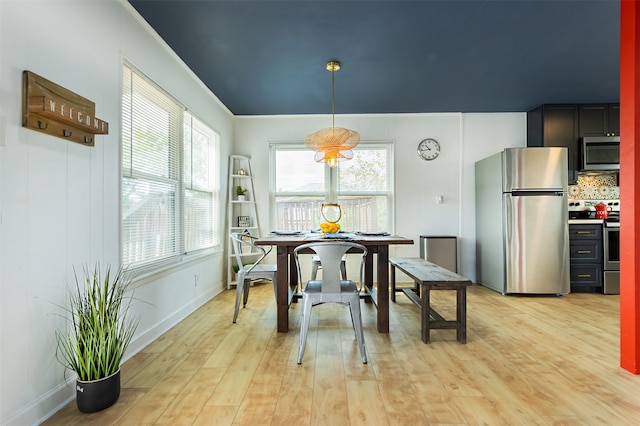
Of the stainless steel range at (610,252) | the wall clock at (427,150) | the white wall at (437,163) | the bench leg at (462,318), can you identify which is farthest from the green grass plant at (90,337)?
the stainless steel range at (610,252)

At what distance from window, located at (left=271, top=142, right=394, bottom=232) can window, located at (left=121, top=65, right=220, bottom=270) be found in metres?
1.33

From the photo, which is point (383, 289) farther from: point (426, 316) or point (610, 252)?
point (610, 252)

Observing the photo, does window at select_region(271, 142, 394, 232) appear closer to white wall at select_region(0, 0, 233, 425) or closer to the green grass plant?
white wall at select_region(0, 0, 233, 425)

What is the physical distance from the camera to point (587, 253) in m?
4.39

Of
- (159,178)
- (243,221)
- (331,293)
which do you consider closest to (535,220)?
(331,293)

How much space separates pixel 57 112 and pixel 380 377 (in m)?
2.33

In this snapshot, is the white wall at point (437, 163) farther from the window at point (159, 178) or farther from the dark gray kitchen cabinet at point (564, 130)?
the window at point (159, 178)

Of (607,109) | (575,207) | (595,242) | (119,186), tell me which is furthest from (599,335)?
(119,186)

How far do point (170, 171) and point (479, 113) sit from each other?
4.44 metres

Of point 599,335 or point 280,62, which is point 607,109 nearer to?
point 599,335

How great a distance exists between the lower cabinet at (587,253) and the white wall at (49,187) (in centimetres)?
509

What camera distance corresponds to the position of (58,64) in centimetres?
180

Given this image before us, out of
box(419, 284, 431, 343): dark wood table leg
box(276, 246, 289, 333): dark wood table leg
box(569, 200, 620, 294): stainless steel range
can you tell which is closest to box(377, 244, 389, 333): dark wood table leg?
box(419, 284, 431, 343): dark wood table leg

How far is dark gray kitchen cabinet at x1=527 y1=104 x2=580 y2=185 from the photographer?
4.64m
